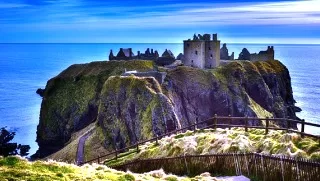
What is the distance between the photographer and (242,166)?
25922 millimetres

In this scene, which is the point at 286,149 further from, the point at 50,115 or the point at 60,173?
the point at 50,115

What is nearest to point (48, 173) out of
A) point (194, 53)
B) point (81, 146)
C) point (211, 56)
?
point (81, 146)

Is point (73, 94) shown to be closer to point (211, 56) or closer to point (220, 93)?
point (211, 56)

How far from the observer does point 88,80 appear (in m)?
120

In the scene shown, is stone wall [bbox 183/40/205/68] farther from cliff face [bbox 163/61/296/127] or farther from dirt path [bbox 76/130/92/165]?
dirt path [bbox 76/130/92/165]

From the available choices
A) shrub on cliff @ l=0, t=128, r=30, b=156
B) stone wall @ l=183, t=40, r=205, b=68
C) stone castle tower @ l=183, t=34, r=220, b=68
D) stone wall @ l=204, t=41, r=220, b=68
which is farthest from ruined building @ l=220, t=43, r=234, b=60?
shrub on cliff @ l=0, t=128, r=30, b=156

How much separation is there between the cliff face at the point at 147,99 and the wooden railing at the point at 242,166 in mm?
47688

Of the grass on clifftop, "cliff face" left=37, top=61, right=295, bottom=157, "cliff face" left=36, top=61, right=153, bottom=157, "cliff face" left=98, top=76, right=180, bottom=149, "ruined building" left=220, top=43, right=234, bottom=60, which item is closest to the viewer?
the grass on clifftop

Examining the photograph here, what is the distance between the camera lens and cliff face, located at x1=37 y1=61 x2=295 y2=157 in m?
83.4

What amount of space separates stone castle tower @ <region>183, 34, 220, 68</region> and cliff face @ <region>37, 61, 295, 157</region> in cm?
401

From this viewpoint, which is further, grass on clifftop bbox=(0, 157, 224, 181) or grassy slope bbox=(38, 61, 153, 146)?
grassy slope bbox=(38, 61, 153, 146)

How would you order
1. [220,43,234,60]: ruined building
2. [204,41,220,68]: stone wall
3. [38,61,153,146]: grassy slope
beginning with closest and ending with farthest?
[38,61,153,146]: grassy slope, [204,41,220,68]: stone wall, [220,43,234,60]: ruined building

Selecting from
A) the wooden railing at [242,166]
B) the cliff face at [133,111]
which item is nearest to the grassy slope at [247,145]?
the wooden railing at [242,166]

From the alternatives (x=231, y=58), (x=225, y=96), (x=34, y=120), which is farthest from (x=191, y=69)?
(x=34, y=120)
